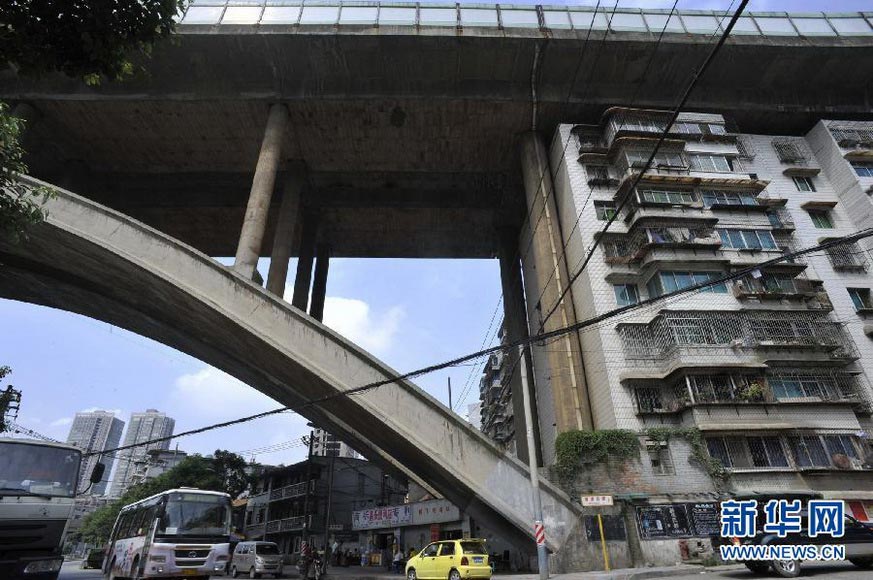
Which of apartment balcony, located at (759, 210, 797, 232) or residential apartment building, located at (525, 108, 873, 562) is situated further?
apartment balcony, located at (759, 210, 797, 232)

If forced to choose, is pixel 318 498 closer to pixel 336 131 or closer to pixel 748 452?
pixel 336 131

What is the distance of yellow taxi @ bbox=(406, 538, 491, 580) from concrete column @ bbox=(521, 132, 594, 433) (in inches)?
265

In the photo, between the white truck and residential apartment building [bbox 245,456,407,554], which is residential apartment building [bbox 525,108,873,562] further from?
residential apartment building [bbox 245,456,407,554]

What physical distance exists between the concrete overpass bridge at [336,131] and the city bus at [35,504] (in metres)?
6.47

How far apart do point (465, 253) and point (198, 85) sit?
783 inches

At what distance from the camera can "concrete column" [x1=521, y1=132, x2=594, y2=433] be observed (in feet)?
65.4

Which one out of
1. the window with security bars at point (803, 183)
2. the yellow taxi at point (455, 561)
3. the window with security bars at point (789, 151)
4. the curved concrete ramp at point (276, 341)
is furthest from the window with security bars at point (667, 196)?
the yellow taxi at point (455, 561)

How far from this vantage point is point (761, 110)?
25.3 metres

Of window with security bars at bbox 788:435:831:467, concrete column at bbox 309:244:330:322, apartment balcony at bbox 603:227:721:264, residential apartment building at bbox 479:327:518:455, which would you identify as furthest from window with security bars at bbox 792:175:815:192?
residential apartment building at bbox 479:327:518:455

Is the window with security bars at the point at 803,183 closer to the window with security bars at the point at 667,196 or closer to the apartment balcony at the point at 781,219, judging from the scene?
the apartment balcony at the point at 781,219

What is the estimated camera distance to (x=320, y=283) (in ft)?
101

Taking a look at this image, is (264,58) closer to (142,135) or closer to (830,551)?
(142,135)

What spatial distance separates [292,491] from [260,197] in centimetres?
3037

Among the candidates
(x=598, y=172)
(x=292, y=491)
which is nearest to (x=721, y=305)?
(x=598, y=172)
